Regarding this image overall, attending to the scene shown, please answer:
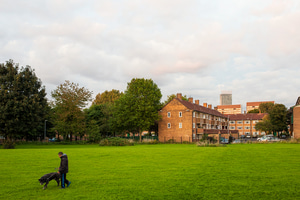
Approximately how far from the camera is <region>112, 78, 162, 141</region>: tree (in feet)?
216

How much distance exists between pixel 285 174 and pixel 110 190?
9592 millimetres

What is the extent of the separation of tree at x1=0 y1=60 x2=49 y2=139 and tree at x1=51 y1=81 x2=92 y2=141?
521 inches

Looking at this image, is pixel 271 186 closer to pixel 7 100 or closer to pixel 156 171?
pixel 156 171

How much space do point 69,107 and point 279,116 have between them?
198 feet

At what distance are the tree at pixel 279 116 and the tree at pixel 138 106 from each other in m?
37.4

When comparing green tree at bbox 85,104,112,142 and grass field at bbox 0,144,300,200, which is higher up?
green tree at bbox 85,104,112,142

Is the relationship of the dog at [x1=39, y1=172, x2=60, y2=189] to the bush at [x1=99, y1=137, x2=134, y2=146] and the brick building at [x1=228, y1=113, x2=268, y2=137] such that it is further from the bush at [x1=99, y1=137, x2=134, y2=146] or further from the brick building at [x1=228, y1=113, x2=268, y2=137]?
the brick building at [x1=228, y1=113, x2=268, y2=137]

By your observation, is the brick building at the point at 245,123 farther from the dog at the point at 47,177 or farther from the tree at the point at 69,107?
the dog at the point at 47,177

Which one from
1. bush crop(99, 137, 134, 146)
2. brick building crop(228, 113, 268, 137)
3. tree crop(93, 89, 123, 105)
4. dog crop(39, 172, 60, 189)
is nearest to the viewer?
dog crop(39, 172, 60, 189)

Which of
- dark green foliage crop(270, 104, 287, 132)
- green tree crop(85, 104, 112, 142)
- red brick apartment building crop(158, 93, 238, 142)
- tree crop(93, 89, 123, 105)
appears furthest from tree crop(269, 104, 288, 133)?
tree crop(93, 89, 123, 105)

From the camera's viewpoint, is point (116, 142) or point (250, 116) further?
point (250, 116)

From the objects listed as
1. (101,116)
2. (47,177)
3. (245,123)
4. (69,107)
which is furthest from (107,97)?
(47,177)

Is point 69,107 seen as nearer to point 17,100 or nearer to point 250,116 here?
point 17,100

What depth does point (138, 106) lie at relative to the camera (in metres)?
65.2
